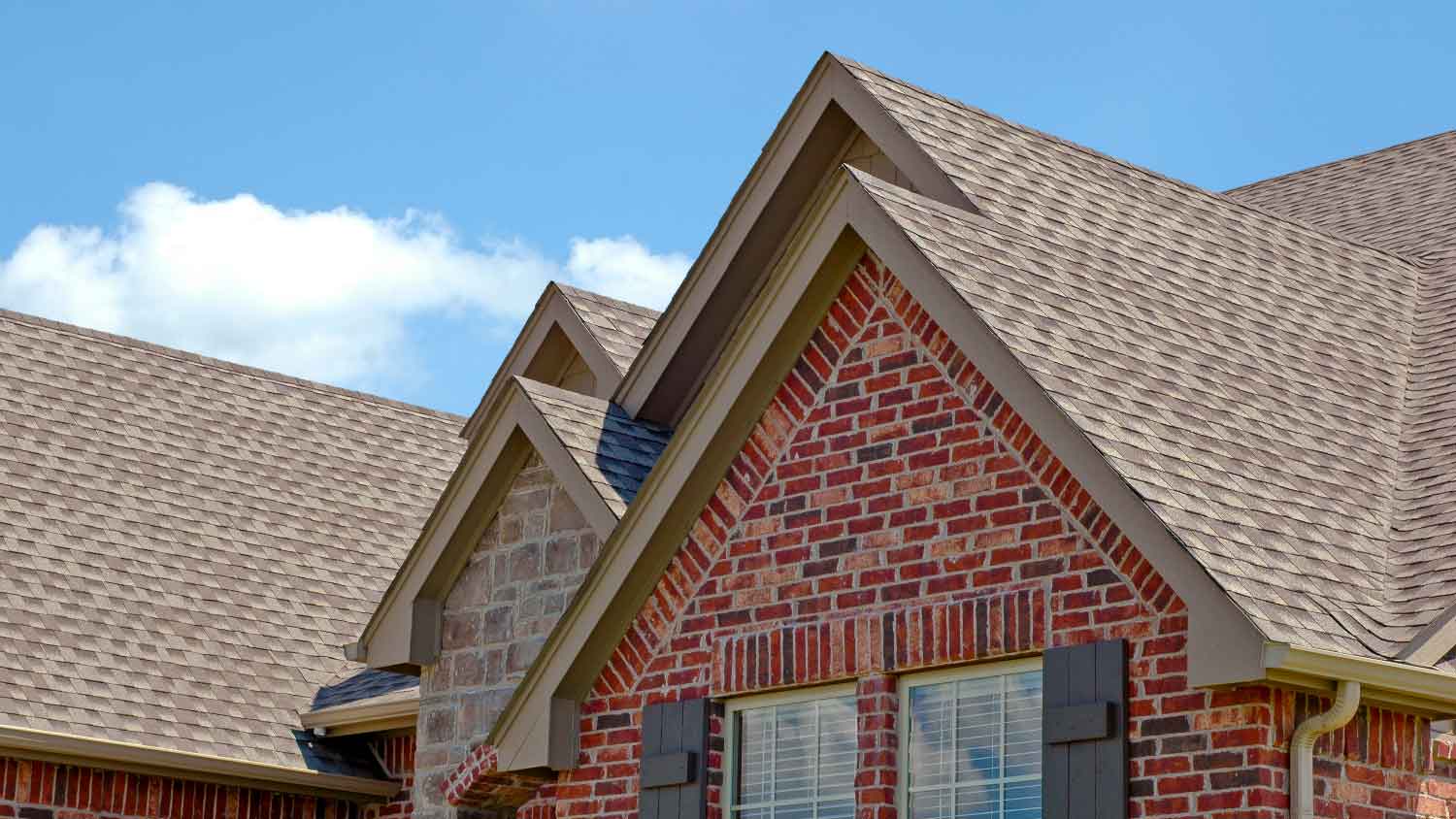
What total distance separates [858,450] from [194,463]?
9.45 meters

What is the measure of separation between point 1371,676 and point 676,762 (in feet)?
12.0

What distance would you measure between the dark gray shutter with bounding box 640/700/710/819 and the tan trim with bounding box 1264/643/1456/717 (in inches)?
131

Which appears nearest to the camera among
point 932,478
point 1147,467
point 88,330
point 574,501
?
point 1147,467

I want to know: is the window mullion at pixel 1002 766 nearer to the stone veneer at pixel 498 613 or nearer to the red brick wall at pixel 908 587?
the red brick wall at pixel 908 587

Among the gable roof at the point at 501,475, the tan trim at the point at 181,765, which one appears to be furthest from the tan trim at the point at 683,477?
the tan trim at the point at 181,765

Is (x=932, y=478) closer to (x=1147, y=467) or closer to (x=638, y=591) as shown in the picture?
(x=1147, y=467)

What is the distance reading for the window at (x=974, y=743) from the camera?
9867 millimetres

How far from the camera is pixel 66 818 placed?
48.0ft

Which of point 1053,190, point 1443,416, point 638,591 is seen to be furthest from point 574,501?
point 1443,416

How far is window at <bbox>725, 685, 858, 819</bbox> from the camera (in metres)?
10.7

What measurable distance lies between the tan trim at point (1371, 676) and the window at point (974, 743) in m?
1.37

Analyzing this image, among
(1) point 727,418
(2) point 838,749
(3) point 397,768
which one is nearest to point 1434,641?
(2) point 838,749

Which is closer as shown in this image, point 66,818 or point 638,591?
point 638,591

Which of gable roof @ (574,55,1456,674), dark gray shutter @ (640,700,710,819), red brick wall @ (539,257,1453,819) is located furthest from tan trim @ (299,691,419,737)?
dark gray shutter @ (640,700,710,819)
